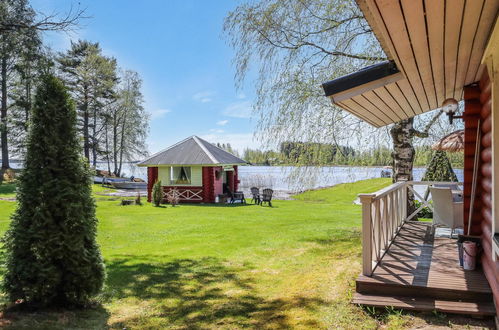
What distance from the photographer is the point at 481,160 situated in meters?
4.26

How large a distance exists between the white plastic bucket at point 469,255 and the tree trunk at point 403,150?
415 centimetres

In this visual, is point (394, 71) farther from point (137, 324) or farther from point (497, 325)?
point (137, 324)

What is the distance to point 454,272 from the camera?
4.02 m

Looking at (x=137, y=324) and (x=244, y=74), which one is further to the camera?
(x=244, y=74)

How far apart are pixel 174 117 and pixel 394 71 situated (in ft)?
162

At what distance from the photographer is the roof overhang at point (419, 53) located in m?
2.01

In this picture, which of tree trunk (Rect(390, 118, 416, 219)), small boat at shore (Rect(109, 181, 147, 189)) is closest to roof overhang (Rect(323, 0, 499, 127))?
tree trunk (Rect(390, 118, 416, 219))

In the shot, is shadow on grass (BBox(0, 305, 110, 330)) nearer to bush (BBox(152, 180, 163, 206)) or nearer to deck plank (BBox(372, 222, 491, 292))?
deck plank (BBox(372, 222, 491, 292))

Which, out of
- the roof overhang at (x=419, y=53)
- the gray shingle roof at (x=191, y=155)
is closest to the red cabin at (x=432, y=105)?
the roof overhang at (x=419, y=53)

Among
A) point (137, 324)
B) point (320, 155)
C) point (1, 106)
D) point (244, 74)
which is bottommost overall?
point (137, 324)

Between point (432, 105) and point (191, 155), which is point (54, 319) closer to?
point (432, 105)

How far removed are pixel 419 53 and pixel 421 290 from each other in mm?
2389

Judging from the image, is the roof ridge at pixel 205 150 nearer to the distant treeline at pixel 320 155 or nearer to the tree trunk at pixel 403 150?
the distant treeline at pixel 320 155

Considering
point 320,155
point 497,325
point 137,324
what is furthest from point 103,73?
point 497,325
